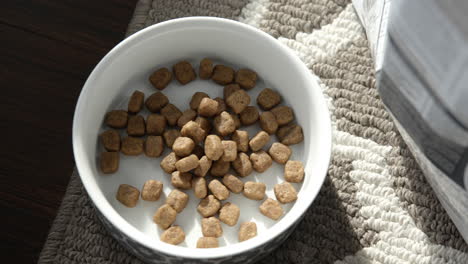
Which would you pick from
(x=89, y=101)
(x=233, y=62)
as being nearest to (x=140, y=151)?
(x=89, y=101)

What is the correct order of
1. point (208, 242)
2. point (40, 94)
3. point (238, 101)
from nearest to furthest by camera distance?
1. point (208, 242)
2. point (238, 101)
3. point (40, 94)

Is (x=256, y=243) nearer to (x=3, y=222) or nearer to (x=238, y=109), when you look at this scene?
(x=238, y=109)

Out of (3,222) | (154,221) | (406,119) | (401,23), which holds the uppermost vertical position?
(401,23)

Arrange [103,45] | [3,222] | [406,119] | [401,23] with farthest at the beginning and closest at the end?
[103,45]
[3,222]
[406,119]
[401,23]

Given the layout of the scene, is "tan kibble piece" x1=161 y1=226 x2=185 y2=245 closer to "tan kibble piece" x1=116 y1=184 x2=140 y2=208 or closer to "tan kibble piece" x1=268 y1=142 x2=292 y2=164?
"tan kibble piece" x1=116 y1=184 x2=140 y2=208

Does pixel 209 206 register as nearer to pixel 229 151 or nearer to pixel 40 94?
pixel 229 151

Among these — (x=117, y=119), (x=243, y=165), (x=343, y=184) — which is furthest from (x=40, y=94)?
(x=343, y=184)
